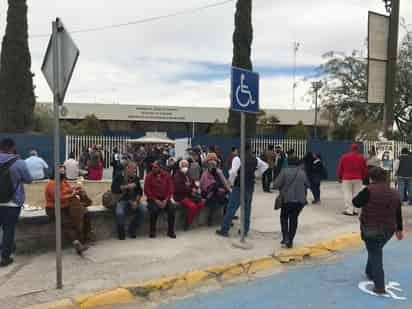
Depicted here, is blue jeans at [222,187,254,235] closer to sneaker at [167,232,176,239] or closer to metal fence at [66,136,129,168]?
sneaker at [167,232,176,239]

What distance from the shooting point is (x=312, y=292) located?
5.09 meters

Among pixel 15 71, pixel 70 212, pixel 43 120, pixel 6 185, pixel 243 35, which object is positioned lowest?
pixel 70 212

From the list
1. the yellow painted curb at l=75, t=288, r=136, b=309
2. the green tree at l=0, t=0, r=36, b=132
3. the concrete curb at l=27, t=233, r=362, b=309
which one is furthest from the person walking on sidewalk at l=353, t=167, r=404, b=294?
the green tree at l=0, t=0, r=36, b=132

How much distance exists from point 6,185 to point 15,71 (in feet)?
50.4

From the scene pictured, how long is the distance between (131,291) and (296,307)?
6.33 feet

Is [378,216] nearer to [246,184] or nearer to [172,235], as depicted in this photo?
[246,184]

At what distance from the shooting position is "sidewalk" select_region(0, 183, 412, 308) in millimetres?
4809

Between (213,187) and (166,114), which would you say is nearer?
(213,187)

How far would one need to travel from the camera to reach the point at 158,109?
155 ft

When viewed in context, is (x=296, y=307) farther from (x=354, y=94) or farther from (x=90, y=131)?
(x=90, y=131)

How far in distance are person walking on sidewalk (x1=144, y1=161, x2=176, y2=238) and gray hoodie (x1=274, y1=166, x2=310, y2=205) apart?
1.95 metres

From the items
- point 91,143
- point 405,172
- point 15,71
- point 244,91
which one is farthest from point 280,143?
point 15,71

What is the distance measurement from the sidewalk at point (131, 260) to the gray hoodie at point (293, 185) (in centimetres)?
92

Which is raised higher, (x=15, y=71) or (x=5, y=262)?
(x=15, y=71)
